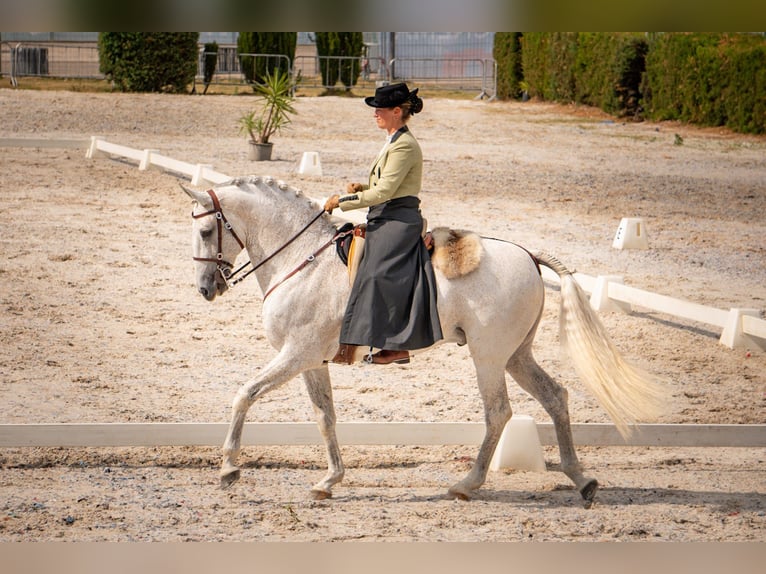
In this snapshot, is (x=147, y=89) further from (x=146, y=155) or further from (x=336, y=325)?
(x=336, y=325)

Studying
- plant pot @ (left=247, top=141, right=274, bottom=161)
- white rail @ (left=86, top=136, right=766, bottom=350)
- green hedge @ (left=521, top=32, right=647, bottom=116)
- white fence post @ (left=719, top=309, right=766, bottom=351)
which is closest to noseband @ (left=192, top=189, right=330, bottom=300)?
white rail @ (left=86, top=136, right=766, bottom=350)

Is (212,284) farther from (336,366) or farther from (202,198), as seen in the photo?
(336,366)

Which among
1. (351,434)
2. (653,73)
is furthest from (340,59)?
(351,434)

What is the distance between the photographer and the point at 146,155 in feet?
37.8

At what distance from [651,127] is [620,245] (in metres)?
8.88

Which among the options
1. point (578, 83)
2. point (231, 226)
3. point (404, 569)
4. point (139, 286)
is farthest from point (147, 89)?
point (404, 569)

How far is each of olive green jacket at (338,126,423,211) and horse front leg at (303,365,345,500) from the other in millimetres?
734

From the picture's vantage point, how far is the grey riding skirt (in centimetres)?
414

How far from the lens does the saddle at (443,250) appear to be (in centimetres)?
424

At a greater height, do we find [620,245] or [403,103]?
[403,103]

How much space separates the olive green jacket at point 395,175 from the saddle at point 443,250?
16 cm

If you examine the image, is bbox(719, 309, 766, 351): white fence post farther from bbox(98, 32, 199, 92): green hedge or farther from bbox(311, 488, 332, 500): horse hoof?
bbox(98, 32, 199, 92): green hedge

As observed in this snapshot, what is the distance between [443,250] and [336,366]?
7.44ft

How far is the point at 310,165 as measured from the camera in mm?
11500
